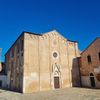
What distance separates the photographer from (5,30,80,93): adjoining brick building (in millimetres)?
18859

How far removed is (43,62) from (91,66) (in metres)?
7.94

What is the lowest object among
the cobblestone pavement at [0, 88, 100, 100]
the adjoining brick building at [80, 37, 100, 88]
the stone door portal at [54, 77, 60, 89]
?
the cobblestone pavement at [0, 88, 100, 100]

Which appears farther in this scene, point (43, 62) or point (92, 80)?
point (92, 80)

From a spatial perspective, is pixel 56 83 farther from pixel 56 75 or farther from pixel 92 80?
pixel 92 80

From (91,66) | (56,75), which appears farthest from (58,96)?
(91,66)

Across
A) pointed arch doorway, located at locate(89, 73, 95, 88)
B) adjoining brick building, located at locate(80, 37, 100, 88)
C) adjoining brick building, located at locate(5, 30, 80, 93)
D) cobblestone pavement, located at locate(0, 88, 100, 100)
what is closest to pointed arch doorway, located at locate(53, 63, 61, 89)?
adjoining brick building, located at locate(5, 30, 80, 93)

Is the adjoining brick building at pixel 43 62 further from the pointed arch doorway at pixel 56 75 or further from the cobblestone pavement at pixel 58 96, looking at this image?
the cobblestone pavement at pixel 58 96

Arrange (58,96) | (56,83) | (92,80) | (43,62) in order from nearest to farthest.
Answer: (58,96) < (43,62) < (92,80) < (56,83)

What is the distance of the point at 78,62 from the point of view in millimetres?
24641

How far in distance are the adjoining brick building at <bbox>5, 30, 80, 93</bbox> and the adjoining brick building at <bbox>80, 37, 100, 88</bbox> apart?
1.43 metres

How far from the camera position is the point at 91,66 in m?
21.5

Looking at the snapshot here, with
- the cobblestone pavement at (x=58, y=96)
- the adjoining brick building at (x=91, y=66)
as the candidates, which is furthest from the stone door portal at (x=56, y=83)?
the cobblestone pavement at (x=58, y=96)

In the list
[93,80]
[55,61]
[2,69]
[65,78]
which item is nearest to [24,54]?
[55,61]

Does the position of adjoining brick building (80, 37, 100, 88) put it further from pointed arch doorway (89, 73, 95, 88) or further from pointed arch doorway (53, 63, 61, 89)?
pointed arch doorway (53, 63, 61, 89)
